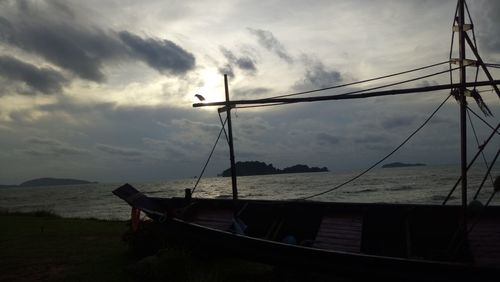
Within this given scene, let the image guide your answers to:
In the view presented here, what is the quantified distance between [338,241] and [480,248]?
3070mm

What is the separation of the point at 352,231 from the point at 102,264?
6621 mm

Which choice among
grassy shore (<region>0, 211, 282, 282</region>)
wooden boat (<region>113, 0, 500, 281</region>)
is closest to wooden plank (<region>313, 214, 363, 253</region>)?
wooden boat (<region>113, 0, 500, 281</region>)

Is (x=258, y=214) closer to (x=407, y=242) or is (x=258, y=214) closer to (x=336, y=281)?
(x=336, y=281)

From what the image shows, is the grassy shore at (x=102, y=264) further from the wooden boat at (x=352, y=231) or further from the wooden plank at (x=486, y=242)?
the wooden plank at (x=486, y=242)

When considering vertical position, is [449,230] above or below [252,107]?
below

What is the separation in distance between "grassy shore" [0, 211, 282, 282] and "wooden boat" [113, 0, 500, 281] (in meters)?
0.64

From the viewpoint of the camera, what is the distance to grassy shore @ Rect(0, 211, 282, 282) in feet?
28.3

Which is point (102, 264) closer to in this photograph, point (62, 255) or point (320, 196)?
point (62, 255)

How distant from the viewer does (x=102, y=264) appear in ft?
33.1

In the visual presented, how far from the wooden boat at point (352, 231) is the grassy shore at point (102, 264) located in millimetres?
640

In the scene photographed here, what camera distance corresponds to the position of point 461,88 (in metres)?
8.98

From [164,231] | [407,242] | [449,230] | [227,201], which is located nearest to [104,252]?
[164,231]

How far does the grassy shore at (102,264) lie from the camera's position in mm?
8625

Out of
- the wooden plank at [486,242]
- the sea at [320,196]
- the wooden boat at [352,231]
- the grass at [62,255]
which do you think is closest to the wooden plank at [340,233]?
the wooden boat at [352,231]
